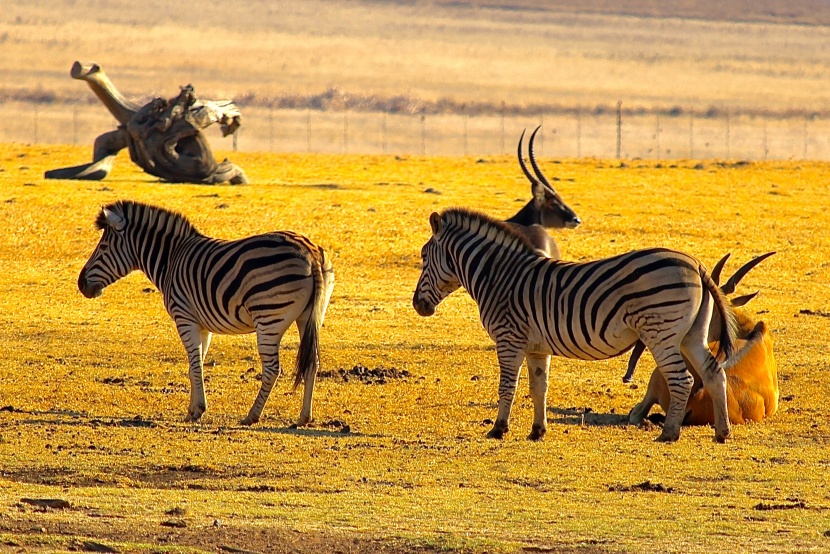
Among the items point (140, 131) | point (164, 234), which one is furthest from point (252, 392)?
point (140, 131)

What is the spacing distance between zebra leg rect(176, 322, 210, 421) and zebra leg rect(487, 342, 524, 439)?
304 centimetres

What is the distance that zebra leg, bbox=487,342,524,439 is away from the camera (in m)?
13.6

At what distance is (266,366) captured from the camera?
566 inches

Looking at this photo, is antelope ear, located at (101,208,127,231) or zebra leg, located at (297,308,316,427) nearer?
zebra leg, located at (297,308,316,427)

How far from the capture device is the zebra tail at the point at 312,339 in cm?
1418

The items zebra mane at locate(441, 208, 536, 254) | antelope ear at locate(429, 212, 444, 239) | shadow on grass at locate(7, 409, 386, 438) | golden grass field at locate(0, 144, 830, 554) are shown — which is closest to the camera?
golden grass field at locate(0, 144, 830, 554)

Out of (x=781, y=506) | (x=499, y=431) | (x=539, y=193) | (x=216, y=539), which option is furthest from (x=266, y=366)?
(x=539, y=193)

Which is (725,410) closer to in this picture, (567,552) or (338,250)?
(567,552)

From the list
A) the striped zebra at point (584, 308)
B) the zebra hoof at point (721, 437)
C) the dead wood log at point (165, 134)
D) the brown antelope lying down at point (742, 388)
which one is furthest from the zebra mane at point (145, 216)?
the dead wood log at point (165, 134)

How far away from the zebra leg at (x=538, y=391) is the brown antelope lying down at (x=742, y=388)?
1243 mm

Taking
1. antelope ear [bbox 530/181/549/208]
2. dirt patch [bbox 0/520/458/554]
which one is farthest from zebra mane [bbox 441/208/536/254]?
antelope ear [bbox 530/181/549/208]

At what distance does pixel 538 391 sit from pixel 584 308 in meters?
0.99

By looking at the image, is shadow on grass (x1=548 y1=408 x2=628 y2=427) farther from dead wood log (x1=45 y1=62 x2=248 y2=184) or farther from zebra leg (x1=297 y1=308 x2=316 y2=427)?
dead wood log (x1=45 y1=62 x2=248 y2=184)

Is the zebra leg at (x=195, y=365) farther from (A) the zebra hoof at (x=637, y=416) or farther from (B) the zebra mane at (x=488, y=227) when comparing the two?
(A) the zebra hoof at (x=637, y=416)
